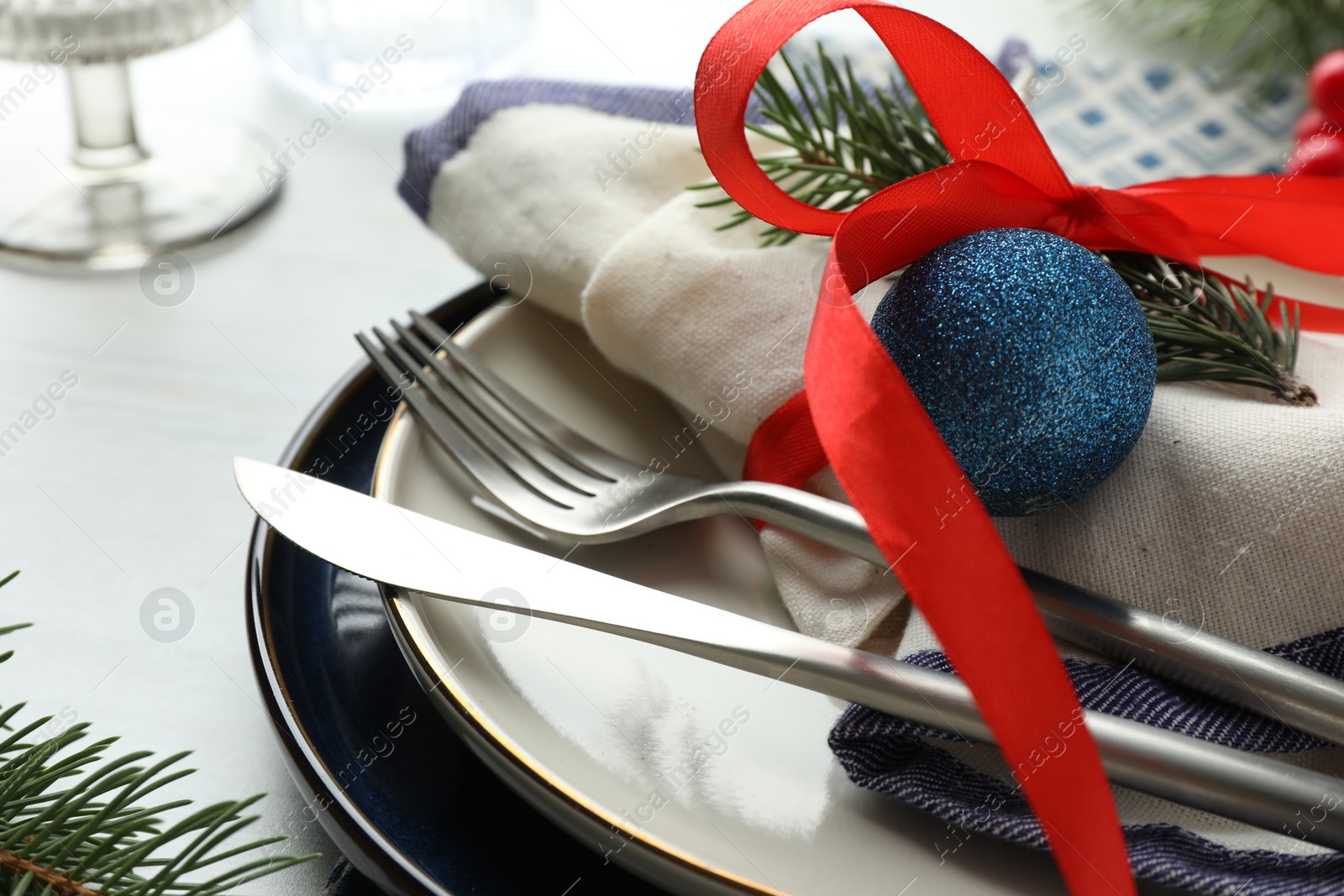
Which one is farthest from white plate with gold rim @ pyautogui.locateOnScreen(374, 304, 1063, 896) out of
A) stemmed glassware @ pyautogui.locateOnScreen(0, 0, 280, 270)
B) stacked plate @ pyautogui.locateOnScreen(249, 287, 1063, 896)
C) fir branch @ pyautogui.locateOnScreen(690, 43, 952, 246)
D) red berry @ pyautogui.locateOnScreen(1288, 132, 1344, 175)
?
red berry @ pyautogui.locateOnScreen(1288, 132, 1344, 175)

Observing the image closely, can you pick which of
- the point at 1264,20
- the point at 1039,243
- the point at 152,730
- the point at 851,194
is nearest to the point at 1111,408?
the point at 1039,243

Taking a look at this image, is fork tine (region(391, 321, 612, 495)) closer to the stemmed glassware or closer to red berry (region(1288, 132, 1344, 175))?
the stemmed glassware

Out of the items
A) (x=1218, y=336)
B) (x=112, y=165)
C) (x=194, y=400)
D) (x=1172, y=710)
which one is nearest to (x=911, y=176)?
(x=1218, y=336)

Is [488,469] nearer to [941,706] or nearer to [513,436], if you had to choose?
[513,436]

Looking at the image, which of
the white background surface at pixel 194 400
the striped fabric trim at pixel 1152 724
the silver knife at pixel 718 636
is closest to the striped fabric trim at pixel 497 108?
the white background surface at pixel 194 400

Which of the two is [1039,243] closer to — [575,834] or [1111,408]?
[1111,408]

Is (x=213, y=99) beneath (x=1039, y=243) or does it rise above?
beneath
